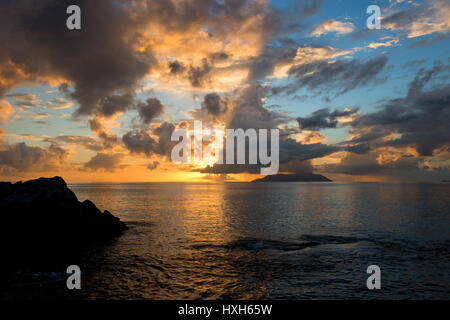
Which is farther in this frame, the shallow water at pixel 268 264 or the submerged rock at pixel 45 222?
the submerged rock at pixel 45 222

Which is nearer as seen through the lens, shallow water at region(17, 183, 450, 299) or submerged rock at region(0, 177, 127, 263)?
shallow water at region(17, 183, 450, 299)

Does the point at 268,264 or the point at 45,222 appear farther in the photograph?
the point at 45,222

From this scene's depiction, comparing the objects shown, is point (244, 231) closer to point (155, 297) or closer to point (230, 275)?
point (230, 275)

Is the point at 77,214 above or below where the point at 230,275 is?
above

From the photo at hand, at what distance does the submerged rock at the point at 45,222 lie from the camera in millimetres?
26913

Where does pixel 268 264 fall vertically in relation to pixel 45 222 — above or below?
below

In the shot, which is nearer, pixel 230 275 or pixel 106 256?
pixel 230 275

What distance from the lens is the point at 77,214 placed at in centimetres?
3341

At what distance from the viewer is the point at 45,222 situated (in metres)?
30.2

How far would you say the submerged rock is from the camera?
2691cm
